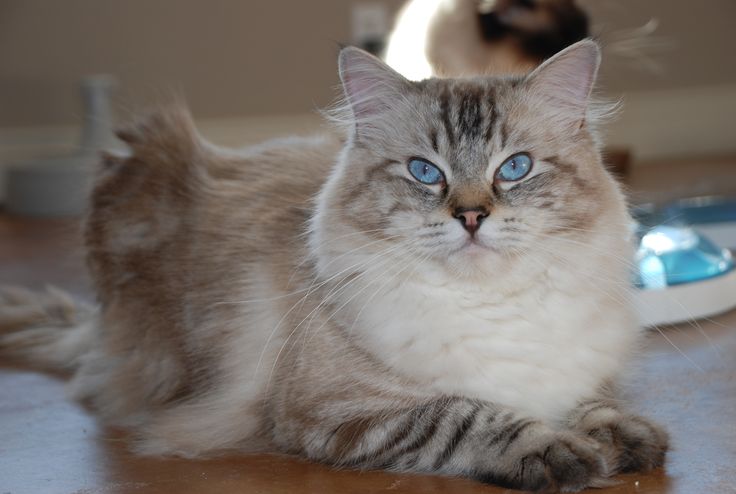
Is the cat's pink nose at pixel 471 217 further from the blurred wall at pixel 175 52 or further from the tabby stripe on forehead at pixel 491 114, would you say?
the blurred wall at pixel 175 52

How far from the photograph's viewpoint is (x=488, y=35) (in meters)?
3.31

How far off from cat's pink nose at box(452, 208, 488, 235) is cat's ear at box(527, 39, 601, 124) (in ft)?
0.91

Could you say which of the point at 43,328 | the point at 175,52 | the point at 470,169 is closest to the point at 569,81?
the point at 470,169

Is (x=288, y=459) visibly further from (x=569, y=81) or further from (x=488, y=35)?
(x=488, y=35)

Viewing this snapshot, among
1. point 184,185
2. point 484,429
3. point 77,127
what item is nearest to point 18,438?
point 184,185

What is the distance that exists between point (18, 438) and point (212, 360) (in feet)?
1.35

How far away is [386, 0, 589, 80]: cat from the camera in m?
3.20

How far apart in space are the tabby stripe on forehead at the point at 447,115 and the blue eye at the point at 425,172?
0.05m

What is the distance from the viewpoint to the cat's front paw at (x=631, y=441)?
5.60 ft

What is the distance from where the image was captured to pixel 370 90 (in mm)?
1868

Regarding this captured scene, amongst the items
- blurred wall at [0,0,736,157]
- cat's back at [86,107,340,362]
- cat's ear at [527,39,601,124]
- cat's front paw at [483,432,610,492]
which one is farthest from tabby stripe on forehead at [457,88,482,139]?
blurred wall at [0,0,736,157]

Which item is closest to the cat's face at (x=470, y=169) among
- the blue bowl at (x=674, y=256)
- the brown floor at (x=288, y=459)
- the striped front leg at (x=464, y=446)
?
the striped front leg at (x=464, y=446)

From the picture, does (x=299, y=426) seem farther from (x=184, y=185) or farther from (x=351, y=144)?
(x=184, y=185)

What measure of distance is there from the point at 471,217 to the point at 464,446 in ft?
1.20
